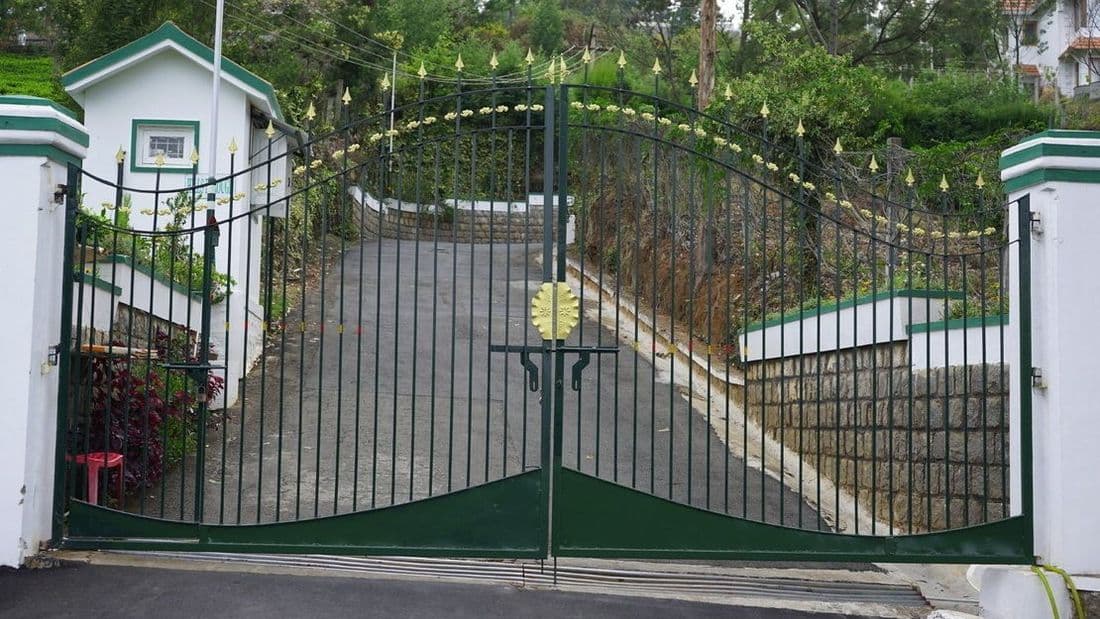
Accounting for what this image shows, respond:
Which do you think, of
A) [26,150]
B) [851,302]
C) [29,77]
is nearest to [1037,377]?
[851,302]

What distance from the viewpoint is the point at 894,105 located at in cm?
1691

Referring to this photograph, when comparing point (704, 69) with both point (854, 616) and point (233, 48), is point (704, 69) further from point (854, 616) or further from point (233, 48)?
point (854, 616)

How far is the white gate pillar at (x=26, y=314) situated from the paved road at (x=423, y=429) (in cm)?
74

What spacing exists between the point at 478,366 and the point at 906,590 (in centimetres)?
805

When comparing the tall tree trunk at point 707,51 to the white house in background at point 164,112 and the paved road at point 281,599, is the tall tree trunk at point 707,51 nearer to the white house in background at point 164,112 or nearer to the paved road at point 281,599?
the white house in background at point 164,112

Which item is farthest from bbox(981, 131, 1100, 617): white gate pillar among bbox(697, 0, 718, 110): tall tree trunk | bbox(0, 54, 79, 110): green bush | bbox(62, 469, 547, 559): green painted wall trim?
bbox(0, 54, 79, 110): green bush

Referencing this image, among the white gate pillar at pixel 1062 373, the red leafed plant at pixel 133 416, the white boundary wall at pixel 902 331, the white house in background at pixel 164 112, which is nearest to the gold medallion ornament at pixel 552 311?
the white boundary wall at pixel 902 331

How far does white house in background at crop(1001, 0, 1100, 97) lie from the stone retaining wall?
14.0 m

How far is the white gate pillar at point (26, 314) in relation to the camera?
4.77m

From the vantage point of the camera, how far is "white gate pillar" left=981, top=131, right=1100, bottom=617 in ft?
16.0

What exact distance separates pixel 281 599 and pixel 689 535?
1945 mm

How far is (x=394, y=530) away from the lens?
497 cm

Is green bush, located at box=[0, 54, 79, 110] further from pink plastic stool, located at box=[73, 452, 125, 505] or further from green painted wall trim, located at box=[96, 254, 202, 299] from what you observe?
pink plastic stool, located at box=[73, 452, 125, 505]

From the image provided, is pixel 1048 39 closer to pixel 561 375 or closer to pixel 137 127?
pixel 137 127
